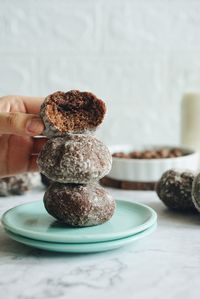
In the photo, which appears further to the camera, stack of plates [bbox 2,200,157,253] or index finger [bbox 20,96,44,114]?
index finger [bbox 20,96,44,114]

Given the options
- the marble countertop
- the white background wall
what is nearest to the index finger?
the marble countertop

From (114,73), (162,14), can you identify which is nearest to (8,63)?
(114,73)

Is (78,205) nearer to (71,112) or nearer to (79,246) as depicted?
(79,246)

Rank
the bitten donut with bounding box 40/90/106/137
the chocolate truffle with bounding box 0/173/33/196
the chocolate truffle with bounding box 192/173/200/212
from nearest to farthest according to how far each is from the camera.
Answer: the bitten donut with bounding box 40/90/106/137, the chocolate truffle with bounding box 192/173/200/212, the chocolate truffle with bounding box 0/173/33/196

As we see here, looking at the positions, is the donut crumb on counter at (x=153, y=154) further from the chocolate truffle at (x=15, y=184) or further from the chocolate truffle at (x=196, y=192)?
the chocolate truffle at (x=196, y=192)

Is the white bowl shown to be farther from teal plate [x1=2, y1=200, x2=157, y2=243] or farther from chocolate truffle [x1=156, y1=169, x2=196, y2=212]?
teal plate [x1=2, y1=200, x2=157, y2=243]

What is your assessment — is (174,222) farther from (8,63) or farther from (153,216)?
(8,63)

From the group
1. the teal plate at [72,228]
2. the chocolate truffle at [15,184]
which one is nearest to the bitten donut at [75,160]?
the teal plate at [72,228]
